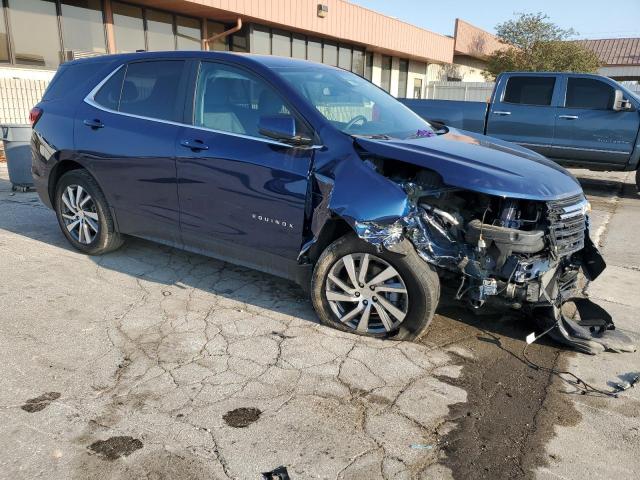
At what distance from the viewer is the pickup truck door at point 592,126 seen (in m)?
9.06

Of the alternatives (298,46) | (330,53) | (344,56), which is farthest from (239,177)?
(344,56)

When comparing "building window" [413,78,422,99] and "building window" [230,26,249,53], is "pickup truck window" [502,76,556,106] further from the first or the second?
"building window" [413,78,422,99]

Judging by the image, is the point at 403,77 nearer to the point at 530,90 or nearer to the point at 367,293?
the point at 530,90

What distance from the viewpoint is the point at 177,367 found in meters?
3.23

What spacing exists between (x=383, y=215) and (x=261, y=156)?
1.03 metres

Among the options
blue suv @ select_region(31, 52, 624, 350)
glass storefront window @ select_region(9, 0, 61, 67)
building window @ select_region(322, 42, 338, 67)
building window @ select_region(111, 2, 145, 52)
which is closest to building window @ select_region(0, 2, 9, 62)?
glass storefront window @ select_region(9, 0, 61, 67)

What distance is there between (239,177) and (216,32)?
1579 cm

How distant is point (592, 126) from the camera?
922 centimetres

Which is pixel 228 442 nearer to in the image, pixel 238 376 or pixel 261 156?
pixel 238 376

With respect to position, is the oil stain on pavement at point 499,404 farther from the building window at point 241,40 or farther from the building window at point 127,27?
the building window at point 241,40

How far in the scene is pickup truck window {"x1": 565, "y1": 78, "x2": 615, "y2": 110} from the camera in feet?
30.1

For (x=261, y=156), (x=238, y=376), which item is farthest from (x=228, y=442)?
(x=261, y=156)

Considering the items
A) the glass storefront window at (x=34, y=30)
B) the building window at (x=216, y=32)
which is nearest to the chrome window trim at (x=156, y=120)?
the glass storefront window at (x=34, y=30)

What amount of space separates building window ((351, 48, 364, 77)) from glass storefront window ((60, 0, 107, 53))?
Answer: 38.8 ft
